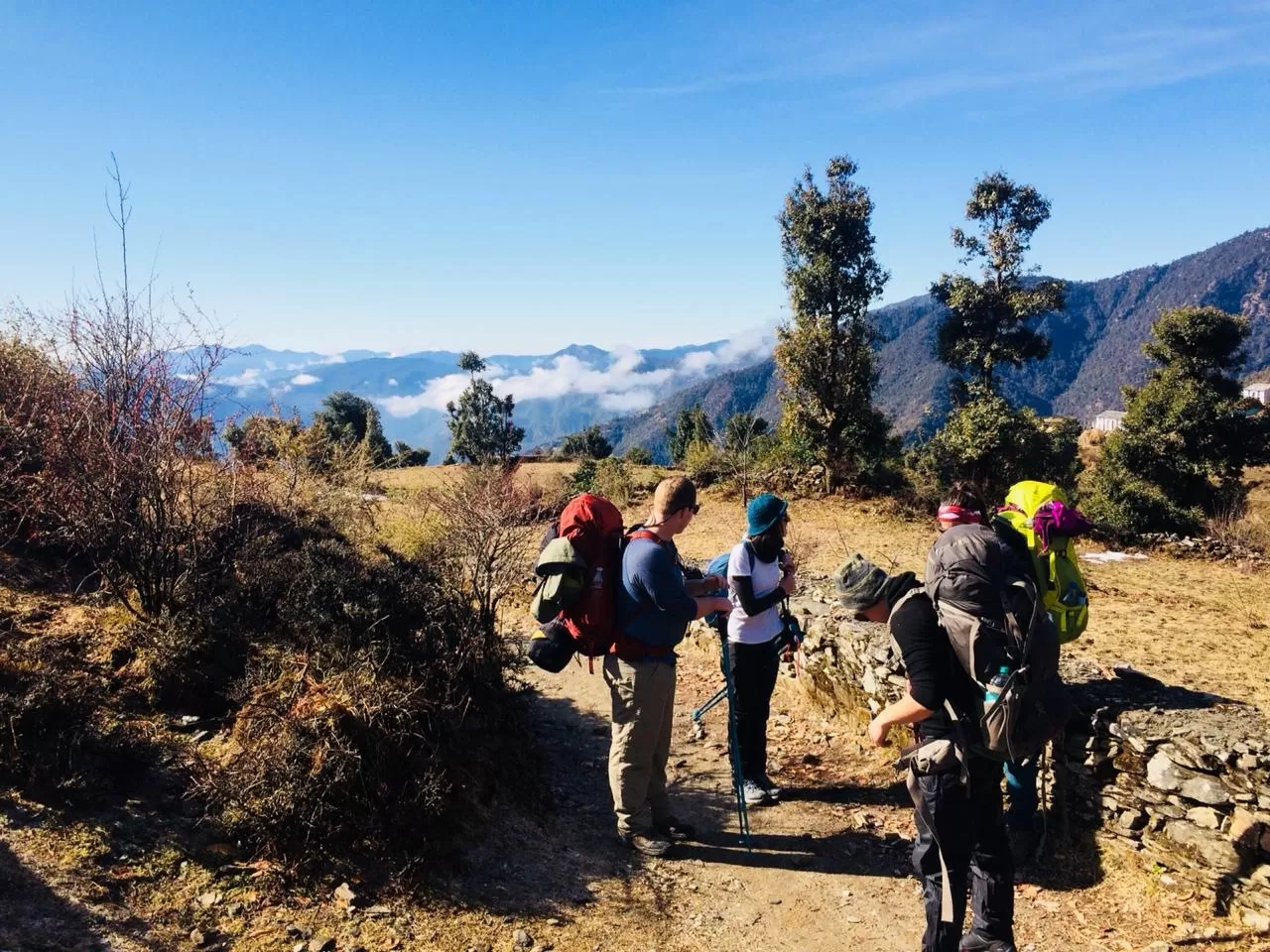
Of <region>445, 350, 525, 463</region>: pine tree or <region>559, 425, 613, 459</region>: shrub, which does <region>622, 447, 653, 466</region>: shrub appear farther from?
<region>445, 350, 525, 463</region>: pine tree

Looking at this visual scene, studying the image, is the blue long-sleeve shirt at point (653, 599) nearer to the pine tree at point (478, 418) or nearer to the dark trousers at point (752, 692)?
the dark trousers at point (752, 692)

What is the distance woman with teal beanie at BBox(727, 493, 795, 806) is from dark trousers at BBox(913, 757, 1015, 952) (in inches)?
59.0

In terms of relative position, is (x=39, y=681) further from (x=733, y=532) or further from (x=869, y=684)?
(x=733, y=532)

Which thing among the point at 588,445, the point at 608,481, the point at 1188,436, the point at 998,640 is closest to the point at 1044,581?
the point at 998,640

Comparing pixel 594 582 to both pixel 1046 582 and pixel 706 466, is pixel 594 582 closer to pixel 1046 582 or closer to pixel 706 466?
pixel 1046 582

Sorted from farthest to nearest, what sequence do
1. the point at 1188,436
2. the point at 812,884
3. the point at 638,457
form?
1. the point at 638,457
2. the point at 1188,436
3. the point at 812,884

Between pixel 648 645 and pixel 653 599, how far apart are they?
28 cm

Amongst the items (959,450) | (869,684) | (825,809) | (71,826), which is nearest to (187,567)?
(71,826)

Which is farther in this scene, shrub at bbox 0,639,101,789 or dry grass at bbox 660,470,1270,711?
dry grass at bbox 660,470,1270,711

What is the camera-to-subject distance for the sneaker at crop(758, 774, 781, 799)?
465cm

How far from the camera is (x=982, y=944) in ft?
9.86

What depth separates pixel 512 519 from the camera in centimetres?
700

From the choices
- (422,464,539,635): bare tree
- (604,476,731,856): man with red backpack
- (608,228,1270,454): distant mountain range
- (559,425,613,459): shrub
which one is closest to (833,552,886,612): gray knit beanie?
(604,476,731,856): man with red backpack

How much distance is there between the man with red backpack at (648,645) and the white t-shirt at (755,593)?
0.92 ft
